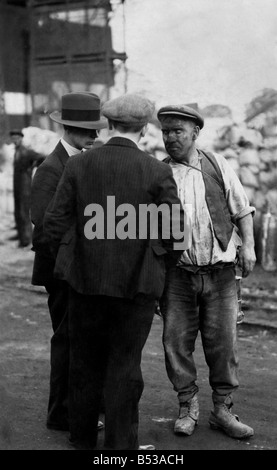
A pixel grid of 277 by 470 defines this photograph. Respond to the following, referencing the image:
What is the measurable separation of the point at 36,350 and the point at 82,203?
3362 millimetres

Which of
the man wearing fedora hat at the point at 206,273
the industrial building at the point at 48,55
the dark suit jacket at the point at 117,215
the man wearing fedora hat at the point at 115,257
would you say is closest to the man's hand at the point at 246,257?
the man wearing fedora hat at the point at 206,273

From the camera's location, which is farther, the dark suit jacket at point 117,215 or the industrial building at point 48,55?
the industrial building at point 48,55

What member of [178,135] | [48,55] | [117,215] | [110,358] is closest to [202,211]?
[178,135]

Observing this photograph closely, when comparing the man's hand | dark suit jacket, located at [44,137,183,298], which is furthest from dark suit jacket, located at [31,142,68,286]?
the man's hand

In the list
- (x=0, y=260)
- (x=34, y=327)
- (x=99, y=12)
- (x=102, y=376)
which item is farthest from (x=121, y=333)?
(x=99, y=12)

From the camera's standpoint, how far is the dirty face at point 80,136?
5258 millimetres

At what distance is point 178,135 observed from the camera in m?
5.26

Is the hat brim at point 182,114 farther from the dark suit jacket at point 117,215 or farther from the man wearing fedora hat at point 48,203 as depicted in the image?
the dark suit jacket at point 117,215

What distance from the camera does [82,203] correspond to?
4.63m

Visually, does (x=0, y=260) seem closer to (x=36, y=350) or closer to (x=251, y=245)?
(x=36, y=350)

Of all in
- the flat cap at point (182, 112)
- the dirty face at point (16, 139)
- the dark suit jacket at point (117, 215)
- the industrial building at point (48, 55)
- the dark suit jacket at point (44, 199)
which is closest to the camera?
the dark suit jacket at point (117, 215)

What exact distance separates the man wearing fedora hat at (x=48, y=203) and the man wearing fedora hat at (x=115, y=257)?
420 millimetres

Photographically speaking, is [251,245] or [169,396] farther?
[169,396]
